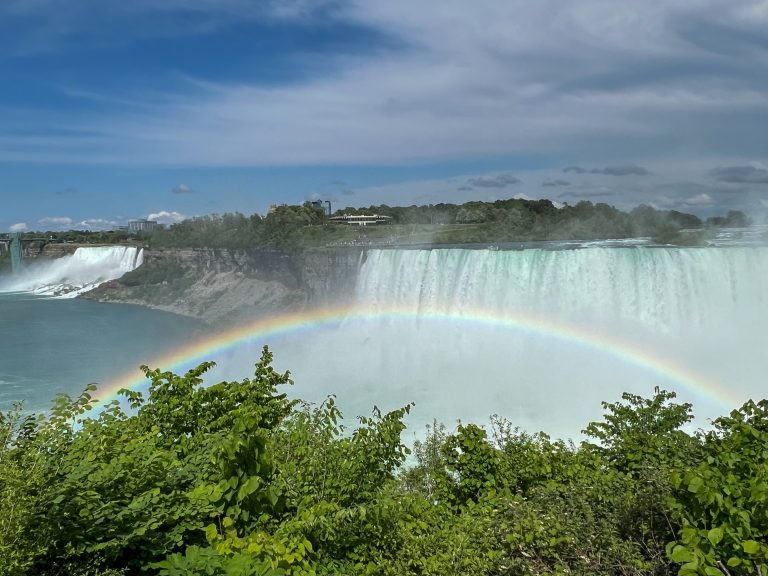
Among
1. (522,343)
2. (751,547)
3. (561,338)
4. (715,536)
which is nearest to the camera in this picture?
(751,547)

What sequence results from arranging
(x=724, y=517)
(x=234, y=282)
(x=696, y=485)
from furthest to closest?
(x=234, y=282) < (x=724, y=517) < (x=696, y=485)

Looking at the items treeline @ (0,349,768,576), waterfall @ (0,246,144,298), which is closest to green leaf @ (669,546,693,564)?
treeline @ (0,349,768,576)

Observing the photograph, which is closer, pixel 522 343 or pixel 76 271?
pixel 522 343

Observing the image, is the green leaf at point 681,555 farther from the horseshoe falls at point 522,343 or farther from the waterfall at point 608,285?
the waterfall at point 608,285

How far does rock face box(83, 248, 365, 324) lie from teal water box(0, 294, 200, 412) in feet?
7.50

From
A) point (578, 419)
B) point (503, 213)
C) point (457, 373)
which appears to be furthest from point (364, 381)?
point (503, 213)

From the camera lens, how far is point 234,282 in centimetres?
4797

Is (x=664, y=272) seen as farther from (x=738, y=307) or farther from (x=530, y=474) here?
(x=530, y=474)

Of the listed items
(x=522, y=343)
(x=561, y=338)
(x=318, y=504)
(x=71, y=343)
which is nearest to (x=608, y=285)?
(x=561, y=338)

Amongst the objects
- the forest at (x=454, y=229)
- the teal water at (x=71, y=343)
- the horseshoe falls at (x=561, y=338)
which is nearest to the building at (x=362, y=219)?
the forest at (x=454, y=229)

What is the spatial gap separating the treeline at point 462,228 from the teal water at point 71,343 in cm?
1053

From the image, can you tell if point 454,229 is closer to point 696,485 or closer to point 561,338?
point 561,338

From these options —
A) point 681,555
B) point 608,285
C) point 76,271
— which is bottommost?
point 76,271

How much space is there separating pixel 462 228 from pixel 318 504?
52517 millimetres
